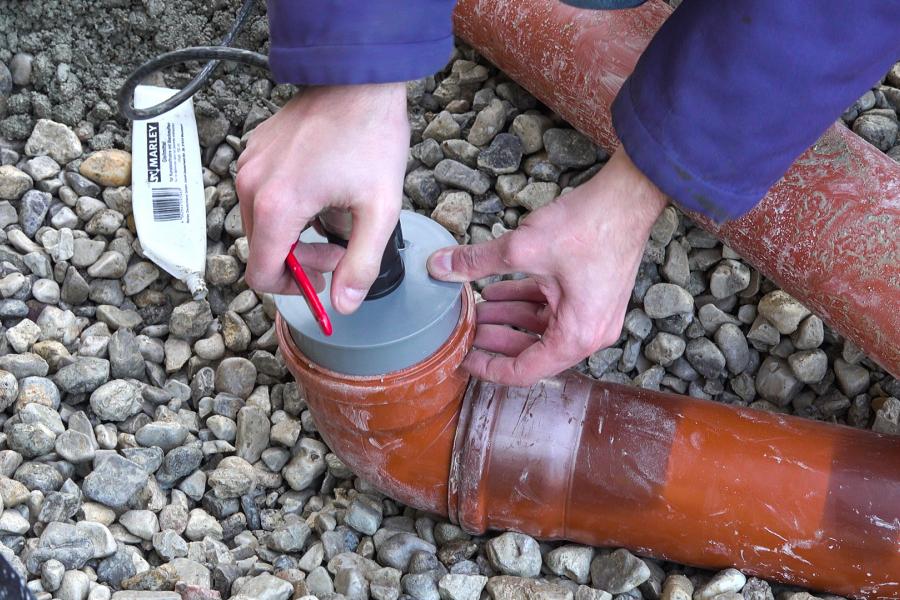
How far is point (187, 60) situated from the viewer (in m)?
1.96

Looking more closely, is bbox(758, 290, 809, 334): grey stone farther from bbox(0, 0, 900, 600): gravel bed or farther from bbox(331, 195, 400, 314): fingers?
bbox(331, 195, 400, 314): fingers

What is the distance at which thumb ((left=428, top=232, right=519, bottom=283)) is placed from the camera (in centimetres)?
117

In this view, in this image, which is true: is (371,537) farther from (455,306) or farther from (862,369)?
(862,369)

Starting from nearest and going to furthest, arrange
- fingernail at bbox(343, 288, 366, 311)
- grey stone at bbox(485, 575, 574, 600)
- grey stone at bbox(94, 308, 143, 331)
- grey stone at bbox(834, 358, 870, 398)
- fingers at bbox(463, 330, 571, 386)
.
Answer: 1. fingernail at bbox(343, 288, 366, 311)
2. fingers at bbox(463, 330, 571, 386)
3. grey stone at bbox(485, 575, 574, 600)
4. grey stone at bbox(834, 358, 870, 398)
5. grey stone at bbox(94, 308, 143, 331)

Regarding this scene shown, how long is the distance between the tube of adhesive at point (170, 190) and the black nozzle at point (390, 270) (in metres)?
0.72

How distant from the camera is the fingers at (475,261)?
1160 mm

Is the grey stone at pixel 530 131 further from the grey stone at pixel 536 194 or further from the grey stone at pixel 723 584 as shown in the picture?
the grey stone at pixel 723 584

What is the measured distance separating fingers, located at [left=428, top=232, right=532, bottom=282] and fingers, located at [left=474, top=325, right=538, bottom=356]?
0.18 meters

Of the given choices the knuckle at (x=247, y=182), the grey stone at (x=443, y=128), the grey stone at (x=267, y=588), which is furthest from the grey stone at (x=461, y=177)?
the knuckle at (x=247, y=182)

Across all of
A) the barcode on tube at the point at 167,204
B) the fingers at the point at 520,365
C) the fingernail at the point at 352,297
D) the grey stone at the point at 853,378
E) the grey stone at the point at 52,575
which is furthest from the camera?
the barcode on tube at the point at 167,204

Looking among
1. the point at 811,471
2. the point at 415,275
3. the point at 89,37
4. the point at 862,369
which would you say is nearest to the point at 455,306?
the point at 415,275

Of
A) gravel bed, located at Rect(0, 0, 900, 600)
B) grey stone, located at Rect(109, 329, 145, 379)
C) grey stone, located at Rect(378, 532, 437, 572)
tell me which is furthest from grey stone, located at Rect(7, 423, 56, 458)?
grey stone, located at Rect(378, 532, 437, 572)

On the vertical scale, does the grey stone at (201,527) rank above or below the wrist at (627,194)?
below

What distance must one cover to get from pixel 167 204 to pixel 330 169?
1155mm
